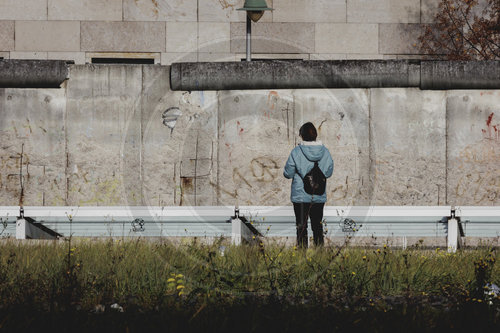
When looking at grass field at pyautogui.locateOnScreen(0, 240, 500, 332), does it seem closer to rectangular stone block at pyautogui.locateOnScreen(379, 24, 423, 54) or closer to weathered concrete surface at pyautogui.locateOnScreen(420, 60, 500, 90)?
weathered concrete surface at pyautogui.locateOnScreen(420, 60, 500, 90)

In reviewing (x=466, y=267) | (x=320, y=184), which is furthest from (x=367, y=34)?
(x=466, y=267)

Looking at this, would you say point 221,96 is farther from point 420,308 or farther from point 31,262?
point 420,308

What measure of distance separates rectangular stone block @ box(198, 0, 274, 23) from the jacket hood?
8.77 meters

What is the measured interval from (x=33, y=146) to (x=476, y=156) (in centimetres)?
702

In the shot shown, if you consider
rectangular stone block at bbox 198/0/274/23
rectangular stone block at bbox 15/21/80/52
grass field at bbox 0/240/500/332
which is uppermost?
rectangular stone block at bbox 198/0/274/23

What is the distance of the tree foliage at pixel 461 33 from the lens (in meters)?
17.0

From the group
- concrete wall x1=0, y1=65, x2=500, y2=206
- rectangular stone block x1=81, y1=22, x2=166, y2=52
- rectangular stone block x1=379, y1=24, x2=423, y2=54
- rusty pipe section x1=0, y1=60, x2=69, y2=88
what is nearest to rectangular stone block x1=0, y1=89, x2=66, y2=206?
concrete wall x1=0, y1=65, x2=500, y2=206

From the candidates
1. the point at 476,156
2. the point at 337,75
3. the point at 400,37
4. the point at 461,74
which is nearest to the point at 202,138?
the point at 337,75

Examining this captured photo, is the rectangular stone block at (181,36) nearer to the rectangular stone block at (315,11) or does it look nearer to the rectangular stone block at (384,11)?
the rectangular stone block at (315,11)

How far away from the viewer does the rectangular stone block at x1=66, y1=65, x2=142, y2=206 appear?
11391mm

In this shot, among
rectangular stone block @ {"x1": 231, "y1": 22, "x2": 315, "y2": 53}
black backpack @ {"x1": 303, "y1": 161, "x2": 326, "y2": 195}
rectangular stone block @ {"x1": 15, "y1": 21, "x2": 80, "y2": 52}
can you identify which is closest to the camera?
black backpack @ {"x1": 303, "y1": 161, "x2": 326, "y2": 195}

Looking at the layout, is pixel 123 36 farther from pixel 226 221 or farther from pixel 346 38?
pixel 226 221

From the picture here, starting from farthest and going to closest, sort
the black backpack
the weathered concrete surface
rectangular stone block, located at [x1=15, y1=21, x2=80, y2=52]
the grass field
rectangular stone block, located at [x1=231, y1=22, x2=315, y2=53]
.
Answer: rectangular stone block, located at [x1=231, y1=22, x2=315, y2=53], rectangular stone block, located at [x1=15, y1=21, x2=80, y2=52], the weathered concrete surface, the black backpack, the grass field

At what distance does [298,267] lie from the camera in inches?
272
